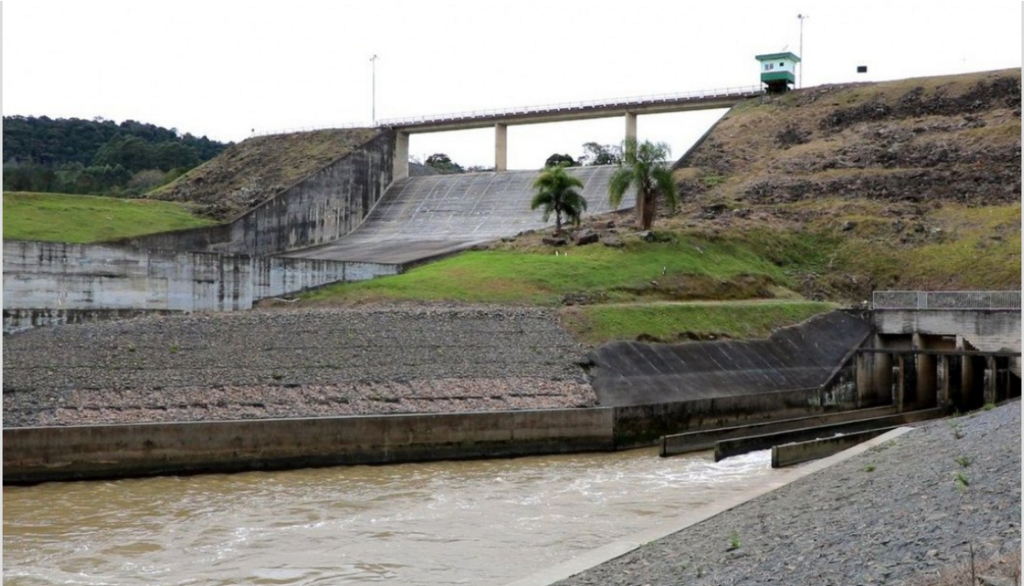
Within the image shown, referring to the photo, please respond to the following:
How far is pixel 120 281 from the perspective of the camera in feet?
101

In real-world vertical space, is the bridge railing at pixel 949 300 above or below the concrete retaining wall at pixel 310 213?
below

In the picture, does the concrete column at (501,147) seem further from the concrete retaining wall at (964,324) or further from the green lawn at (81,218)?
the concrete retaining wall at (964,324)

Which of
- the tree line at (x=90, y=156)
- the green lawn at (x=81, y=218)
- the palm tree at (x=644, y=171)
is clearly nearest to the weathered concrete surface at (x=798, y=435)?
the palm tree at (x=644, y=171)

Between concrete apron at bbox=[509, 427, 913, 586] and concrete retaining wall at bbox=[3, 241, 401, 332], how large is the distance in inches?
823

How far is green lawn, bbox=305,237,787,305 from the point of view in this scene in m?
36.1

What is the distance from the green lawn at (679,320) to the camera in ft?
103

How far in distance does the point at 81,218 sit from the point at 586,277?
25892mm

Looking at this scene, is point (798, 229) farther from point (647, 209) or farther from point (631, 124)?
point (631, 124)

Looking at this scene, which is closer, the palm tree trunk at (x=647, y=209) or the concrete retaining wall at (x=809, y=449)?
the concrete retaining wall at (x=809, y=449)

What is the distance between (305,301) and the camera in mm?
36219

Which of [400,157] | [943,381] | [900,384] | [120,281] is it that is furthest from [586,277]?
[400,157]

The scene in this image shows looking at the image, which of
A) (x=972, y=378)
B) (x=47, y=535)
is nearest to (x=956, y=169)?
(x=972, y=378)

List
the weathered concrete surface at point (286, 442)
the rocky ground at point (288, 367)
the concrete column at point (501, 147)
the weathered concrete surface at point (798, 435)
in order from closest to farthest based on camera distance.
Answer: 1. the weathered concrete surface at point (286, 442)
2. the rocky ground at point (288, 367)
3. the weathered concrete surface at point (798, 435)
4. the concrete column at point (501, 147)

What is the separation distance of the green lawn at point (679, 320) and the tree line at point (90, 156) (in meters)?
47.5
